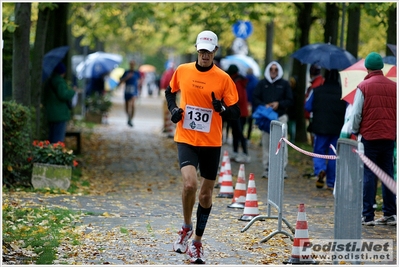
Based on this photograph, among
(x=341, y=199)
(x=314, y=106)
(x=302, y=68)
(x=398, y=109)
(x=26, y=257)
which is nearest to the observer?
(x=341, y=199)

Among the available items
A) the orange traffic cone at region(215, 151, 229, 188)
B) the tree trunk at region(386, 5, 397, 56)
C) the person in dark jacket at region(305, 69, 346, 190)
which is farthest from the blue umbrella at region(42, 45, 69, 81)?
the tree trunk at region(386, 5, 397, 56)

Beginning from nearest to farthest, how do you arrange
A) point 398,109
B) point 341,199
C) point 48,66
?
point 341,199, point 398,109, point 48,66

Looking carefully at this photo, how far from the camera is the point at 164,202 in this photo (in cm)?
1288

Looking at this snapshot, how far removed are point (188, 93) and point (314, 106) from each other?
635 cm

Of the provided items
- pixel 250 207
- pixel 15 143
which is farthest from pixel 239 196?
pixel 15 143

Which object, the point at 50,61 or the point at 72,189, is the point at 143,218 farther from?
the point at 50,61

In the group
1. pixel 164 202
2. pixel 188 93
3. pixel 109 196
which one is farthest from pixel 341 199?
pixel 109 196

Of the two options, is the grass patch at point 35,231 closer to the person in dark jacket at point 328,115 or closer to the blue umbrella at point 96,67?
the person in dark jacket at point 328,115

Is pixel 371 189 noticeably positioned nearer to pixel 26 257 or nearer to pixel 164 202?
pixel 164 202

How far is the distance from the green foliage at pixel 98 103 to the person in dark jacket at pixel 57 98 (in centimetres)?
1290

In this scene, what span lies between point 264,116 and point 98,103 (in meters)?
15.4

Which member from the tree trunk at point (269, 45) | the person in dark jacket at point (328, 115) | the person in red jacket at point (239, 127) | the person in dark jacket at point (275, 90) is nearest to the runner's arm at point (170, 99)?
the person in dark jacket at point (328, 115)

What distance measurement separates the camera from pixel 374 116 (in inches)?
415

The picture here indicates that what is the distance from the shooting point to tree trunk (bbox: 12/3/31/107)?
14008mm
